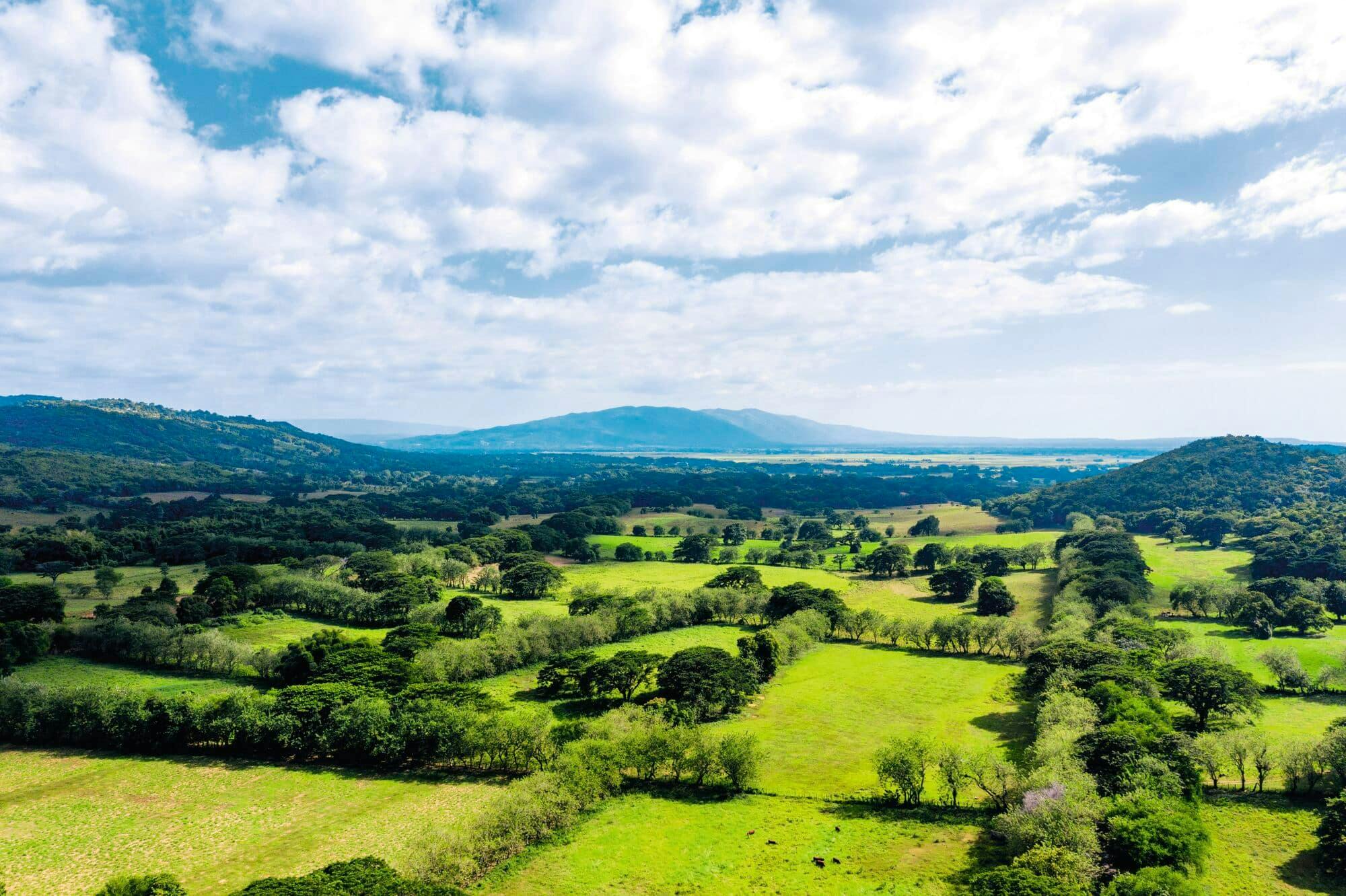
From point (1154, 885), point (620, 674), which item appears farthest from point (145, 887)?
point (1154, 885)

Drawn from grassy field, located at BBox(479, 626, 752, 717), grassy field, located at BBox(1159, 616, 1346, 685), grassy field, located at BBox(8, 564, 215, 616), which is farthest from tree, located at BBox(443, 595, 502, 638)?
grassy field, located at BBox(1159, 616, 1346, 685)

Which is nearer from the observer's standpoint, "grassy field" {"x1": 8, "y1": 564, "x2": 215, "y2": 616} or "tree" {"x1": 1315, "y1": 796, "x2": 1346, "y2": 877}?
"tree" {"x1": 1315, "y1": 796, "x2": 1346, "y2": 877}

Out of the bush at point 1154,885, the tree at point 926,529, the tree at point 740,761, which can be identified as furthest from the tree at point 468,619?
the tree at point 926,529

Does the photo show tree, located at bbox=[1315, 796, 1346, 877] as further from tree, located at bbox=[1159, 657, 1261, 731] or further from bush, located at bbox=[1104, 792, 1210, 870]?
tree, located at bbox=[1159, 657, 1261, 731]

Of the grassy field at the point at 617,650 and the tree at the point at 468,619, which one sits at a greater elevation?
the tree at the point at 468,619

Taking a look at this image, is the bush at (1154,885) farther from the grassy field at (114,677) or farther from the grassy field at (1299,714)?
the grassy field at (114,677)
